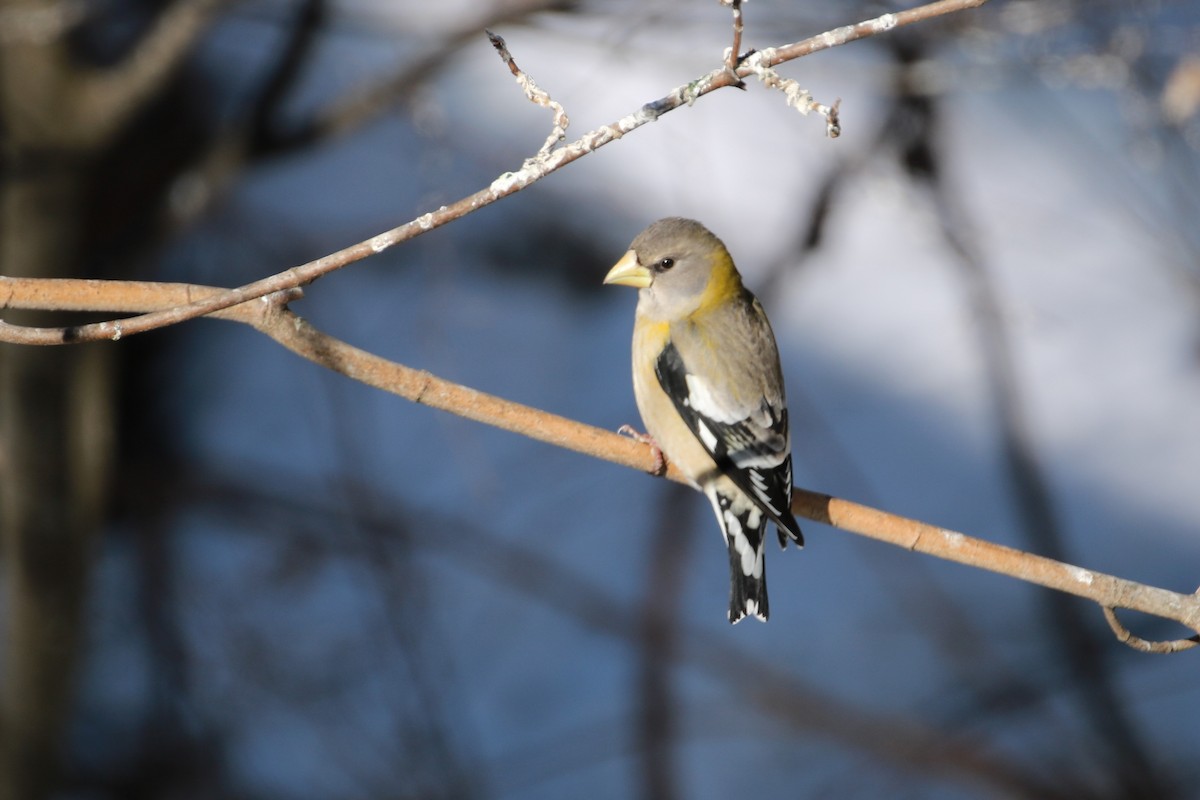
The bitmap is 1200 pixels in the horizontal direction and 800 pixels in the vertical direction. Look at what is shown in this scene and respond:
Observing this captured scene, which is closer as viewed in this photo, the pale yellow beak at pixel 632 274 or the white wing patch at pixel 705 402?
the white wing patch at pixel 705 402

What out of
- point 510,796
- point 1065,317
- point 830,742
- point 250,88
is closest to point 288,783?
point 510,796

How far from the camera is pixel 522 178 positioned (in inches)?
67.6

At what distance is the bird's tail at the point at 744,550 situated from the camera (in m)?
2.95

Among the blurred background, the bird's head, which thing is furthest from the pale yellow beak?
the blurred background

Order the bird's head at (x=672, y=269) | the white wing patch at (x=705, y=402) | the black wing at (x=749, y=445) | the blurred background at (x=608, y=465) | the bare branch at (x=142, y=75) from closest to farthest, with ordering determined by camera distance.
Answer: the black wing at (x=749, y=445)
the white wing patch at (x=705, y=402)
the bird's head at (x=672, y=269)
the bare branch at (x=142, y=75)
the blurred background at (x=608, y=465)

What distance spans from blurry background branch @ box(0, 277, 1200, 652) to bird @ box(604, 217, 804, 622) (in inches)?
15.8

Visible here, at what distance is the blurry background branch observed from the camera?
217 centimetres

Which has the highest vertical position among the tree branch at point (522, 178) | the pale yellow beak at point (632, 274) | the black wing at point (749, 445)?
the pale yellow beak at point (632, 274)

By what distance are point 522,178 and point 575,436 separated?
0.78 m

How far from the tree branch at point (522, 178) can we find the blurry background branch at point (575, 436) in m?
0.27

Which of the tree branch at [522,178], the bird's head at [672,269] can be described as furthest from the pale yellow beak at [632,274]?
the tree branch at [522,178]

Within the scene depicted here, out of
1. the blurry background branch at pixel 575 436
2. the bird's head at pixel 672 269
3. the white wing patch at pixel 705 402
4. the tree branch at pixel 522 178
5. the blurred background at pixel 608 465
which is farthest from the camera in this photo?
the blurred background at pixel 608 465

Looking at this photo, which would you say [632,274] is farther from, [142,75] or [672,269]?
[142,75]

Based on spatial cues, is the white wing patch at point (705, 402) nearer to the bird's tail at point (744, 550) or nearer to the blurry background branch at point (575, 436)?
the bird's tail at point (744, 550)
